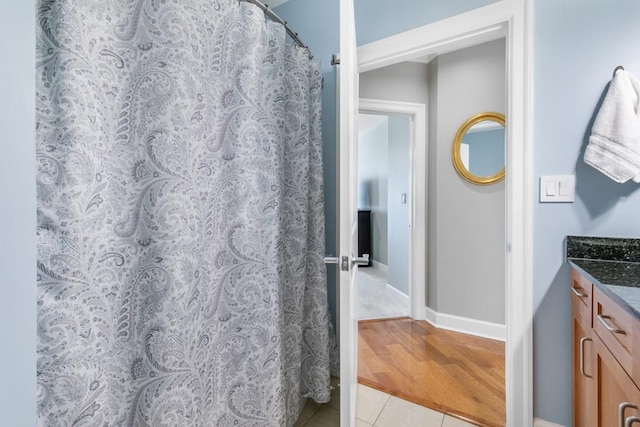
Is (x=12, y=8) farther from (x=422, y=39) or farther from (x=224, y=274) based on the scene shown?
(x=422, y=39)

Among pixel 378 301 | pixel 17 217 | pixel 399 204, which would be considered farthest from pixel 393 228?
pixel 17 217

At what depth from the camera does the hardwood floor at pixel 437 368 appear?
1681 millimetres

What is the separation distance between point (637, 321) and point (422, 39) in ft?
4.91

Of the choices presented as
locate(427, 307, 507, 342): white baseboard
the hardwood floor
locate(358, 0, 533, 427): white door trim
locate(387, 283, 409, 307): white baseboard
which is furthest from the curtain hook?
locate(387, 283, 409, 307): white baseboard

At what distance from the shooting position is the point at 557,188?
1311 millimetres

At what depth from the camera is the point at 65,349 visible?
700 mm

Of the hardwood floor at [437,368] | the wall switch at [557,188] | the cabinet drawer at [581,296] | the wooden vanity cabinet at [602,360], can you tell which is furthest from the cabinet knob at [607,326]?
the hardwood floor at [437,368]

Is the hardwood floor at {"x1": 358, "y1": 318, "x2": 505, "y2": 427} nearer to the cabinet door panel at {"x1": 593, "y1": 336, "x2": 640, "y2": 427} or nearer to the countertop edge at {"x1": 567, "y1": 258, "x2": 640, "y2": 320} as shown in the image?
the cabinet door panel at {"x1": 593, "y1": 336, "x2": 640, "y2": 427}

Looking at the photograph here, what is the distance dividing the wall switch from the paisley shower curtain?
118cm

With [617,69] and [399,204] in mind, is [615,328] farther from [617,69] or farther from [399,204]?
[399,204]

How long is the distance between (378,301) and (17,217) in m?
3.47

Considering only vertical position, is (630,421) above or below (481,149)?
below

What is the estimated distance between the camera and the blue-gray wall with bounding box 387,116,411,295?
3.27m

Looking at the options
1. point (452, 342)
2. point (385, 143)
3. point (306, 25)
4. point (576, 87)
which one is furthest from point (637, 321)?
point (385, 143)
